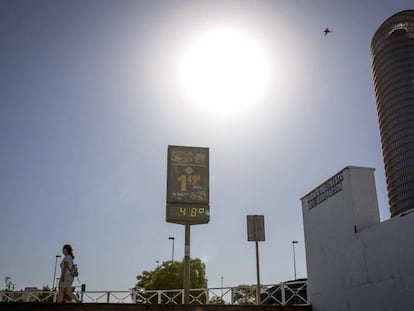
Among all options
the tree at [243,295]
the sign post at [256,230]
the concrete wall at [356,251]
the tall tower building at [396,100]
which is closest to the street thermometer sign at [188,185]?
the sign post at [256,230]

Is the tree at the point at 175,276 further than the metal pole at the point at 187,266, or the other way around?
the tree at the point at 175,276

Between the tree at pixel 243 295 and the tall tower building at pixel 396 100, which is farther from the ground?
the tall tower building at pixel 396 100

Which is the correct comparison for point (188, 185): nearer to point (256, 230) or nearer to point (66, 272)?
point (256, 230)

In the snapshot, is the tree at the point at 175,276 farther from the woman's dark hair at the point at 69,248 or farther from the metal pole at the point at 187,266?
the woman's dark hair at the point at 69,248

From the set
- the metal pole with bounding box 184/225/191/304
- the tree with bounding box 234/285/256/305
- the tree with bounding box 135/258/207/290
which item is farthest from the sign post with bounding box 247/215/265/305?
the tree with bounding box 135/258/207/290

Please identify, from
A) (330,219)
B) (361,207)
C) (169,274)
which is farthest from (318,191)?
(169,274)

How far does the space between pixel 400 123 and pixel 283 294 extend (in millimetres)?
133146

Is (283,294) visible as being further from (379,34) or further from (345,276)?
(379,34)

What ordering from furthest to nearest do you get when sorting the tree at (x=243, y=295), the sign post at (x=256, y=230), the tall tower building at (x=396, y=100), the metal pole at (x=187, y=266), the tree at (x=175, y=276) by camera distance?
the tall tower building at (x=396, y=100), the tree at (x=175, y=276), the tree at (x=243, y=295), the metal pole at (x=187, y=266), the sign post at (x=256, y=230)

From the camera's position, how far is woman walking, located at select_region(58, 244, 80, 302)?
11.4m

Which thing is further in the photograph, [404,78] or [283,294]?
[404,78]

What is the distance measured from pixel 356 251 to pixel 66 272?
776cm

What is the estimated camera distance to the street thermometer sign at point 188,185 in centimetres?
1495

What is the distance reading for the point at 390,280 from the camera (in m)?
11.0
